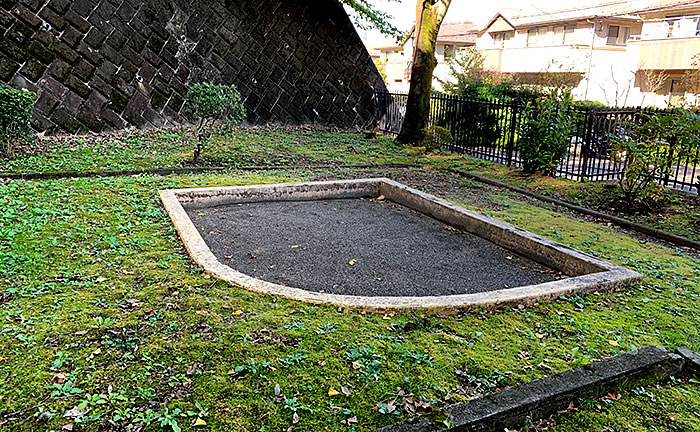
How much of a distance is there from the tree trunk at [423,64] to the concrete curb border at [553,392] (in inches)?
389

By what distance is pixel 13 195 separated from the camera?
6.43m

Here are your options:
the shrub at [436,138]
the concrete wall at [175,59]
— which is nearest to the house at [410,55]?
the concrete wall at [175,59]

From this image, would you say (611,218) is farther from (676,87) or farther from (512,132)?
(676,87)

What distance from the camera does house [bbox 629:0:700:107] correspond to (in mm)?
24781

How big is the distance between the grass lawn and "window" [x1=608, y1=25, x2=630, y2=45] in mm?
28553

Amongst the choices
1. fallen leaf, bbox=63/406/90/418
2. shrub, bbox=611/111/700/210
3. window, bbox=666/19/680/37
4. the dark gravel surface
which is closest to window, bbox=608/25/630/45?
window, bbox=666/19/680/37

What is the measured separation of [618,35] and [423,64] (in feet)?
73.7

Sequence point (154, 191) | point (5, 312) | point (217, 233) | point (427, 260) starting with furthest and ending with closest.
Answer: point (154, 191), point (217, 233), point (427, 260), point (5, 312)

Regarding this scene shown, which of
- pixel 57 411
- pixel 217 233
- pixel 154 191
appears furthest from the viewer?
pixel 154 191

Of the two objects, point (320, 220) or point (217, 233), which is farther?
point (320, 220)

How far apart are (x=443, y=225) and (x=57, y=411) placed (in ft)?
15.2

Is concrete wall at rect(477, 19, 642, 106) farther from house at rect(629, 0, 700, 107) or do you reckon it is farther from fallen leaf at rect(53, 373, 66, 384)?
fallen leaf at rect(53, 373, 66, 384)

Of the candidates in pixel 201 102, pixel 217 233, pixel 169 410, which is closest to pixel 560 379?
pixel 169 410

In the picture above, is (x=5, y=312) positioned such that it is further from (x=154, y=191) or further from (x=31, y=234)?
(x=154, y=191)
